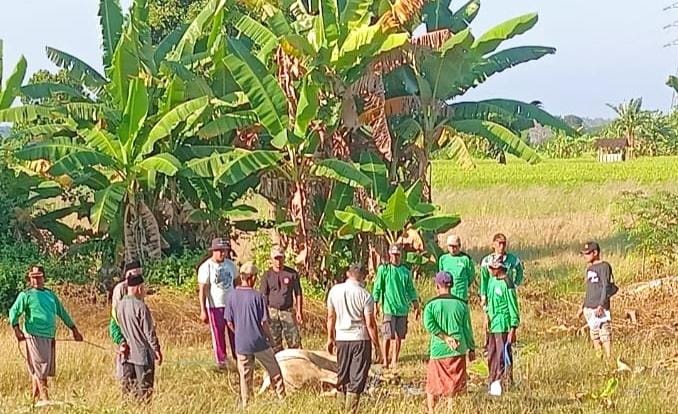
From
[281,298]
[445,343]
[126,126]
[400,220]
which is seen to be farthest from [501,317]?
[126,126]

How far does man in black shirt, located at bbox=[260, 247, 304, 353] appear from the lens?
10.3m

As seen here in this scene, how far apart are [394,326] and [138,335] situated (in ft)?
10.5

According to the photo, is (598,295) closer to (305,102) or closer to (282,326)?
(282,326)

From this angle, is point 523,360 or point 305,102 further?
point 305,102

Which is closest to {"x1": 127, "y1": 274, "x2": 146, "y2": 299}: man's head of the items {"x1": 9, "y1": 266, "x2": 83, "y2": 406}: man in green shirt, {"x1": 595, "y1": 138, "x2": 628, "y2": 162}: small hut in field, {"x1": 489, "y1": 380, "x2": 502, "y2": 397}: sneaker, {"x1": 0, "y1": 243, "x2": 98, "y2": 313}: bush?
{"x1": 9, "y1": 266, "x2": 83, "y2": 406}: man in green shirt

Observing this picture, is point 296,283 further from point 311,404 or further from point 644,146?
point 644,146

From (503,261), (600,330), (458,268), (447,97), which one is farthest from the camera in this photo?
(447,97)

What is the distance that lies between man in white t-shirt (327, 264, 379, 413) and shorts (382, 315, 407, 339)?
187cm

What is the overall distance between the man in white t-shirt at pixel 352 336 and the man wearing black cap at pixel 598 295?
308cm

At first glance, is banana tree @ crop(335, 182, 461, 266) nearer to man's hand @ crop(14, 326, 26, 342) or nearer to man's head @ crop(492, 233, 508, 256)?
man's head @ crop(492, 233, 508, 256)

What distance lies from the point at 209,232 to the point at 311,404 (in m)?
8.80

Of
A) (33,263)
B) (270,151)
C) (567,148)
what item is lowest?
(33,263)

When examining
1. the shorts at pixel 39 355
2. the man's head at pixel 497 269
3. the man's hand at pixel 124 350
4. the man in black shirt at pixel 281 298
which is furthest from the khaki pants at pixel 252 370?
the man's head at pixel 497 269

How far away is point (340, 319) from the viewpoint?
866cm
